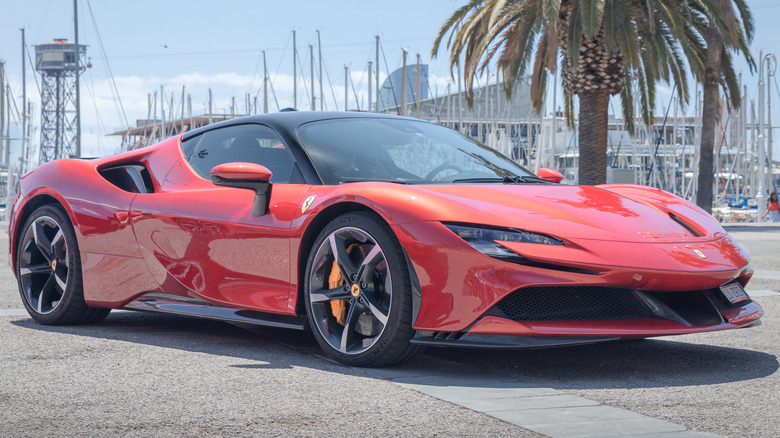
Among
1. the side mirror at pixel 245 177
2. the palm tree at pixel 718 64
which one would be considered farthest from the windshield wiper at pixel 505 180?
the palm tree at pixel 718 64

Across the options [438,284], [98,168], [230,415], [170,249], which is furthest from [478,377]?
[98,168]

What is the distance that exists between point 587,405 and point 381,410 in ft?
2.38

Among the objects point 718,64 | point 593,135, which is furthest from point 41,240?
point 718,64

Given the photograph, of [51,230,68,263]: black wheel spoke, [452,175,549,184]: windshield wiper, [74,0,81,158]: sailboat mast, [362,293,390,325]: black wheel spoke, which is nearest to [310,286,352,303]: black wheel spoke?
[362,293,390,325]: black wheel spoke

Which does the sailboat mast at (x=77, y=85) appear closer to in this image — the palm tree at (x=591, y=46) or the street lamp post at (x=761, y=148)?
the palm tree at (x=591, y=46)

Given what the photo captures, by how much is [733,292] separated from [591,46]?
13.1 meters

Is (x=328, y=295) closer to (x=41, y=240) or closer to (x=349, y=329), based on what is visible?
(x=349, y=329)

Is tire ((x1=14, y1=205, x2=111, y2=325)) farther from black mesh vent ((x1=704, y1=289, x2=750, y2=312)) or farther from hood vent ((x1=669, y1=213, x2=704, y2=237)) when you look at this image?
black mesh vent ((x1=704, y1=289, x2=750, y2=312))

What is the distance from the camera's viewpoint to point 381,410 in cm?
300

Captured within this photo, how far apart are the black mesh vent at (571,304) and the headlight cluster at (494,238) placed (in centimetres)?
19

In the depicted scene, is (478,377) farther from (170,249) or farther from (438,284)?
(170,249)

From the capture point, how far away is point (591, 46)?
1630cm

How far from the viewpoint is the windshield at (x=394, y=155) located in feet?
14.2

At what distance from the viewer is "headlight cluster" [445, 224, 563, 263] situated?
136 inches
